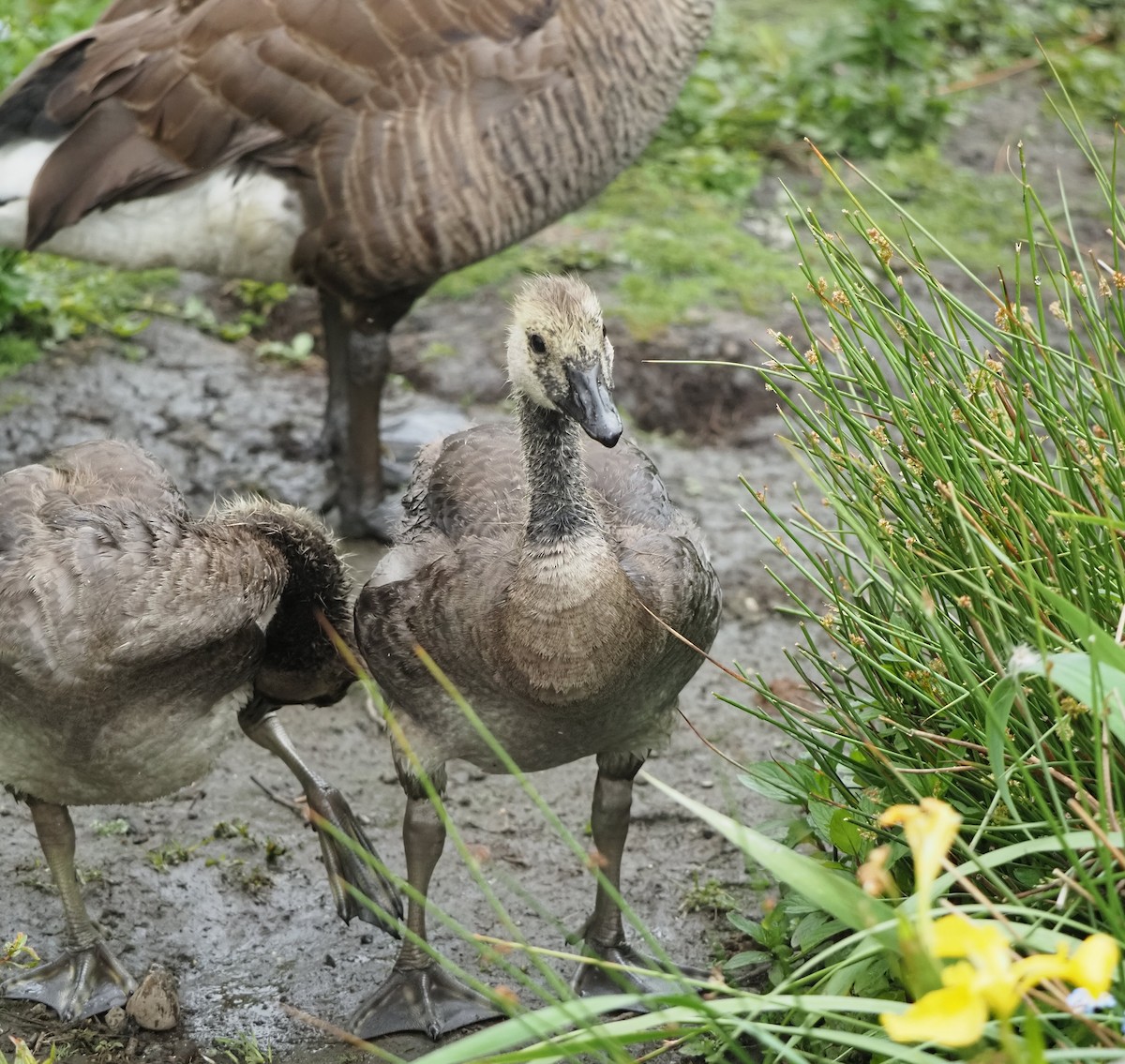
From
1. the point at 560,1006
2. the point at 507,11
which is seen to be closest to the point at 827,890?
the point at 560,1006

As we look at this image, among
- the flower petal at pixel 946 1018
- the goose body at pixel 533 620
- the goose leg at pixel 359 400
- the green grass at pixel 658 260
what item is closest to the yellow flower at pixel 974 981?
the flower petal at pixel 946 1018

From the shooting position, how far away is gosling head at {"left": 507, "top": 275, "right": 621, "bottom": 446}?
3512 millimetres

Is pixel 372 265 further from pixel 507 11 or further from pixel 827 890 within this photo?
pixel 827 890

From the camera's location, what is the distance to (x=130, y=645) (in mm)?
3371

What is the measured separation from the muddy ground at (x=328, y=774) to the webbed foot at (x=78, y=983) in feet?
0.19

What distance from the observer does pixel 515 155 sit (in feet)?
17.8

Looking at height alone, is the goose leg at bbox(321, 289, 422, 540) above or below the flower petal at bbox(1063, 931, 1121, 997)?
below

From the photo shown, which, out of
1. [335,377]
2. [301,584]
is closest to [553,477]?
[301,584]

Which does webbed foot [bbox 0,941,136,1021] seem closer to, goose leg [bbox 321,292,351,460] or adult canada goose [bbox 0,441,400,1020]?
adult canada goose [bbox 0,441,400,1020]

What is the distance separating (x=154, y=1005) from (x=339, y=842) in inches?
27.4

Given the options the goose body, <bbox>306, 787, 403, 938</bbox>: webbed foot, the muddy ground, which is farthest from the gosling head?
<bbox>306, 787, 403, 938</bbox>: webbed foot

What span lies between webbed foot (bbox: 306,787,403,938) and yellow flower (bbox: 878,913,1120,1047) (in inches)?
103

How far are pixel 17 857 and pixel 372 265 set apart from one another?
2293mm

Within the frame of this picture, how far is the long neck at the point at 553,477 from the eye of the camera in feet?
11.7
